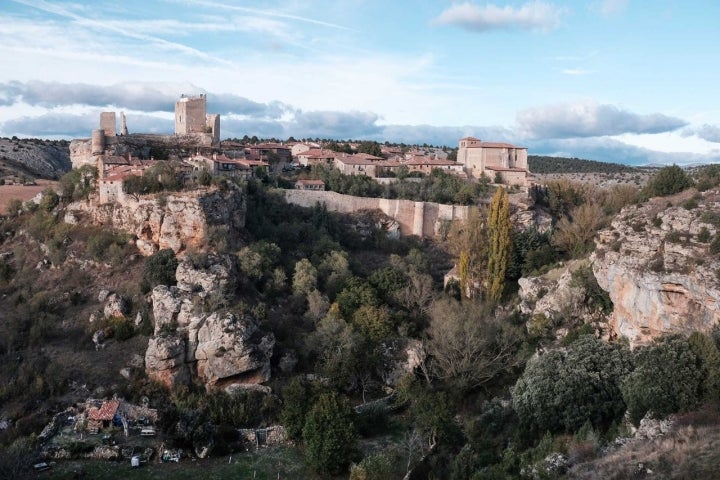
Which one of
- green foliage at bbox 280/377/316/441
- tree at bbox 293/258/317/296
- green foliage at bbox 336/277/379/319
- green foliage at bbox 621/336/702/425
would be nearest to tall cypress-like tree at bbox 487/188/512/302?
green foliage at bbox 336/277/379/319

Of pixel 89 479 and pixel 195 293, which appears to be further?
pixel 195 293

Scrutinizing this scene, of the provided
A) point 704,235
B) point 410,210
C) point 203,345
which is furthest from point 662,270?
point 410,210

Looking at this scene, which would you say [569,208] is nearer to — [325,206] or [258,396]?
[325,206]

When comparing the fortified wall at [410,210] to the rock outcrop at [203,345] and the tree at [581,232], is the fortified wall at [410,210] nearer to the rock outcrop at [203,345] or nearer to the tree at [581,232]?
the tree at [581,232]

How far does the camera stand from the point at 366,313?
31.4 m

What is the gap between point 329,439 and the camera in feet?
68.1

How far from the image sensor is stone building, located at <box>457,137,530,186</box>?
183 feet

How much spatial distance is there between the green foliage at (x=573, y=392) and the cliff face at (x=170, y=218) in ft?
58.1

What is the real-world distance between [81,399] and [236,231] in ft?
41.1

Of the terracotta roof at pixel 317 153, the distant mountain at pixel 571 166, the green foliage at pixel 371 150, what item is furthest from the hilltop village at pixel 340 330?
the distant mountain at pixel 571 166

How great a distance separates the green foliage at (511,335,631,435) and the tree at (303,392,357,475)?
564 cm

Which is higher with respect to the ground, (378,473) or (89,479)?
(378,473)

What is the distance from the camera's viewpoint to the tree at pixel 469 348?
94.1 feet

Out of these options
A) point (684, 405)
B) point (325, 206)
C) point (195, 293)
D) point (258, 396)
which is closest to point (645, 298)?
point (684, 405)
